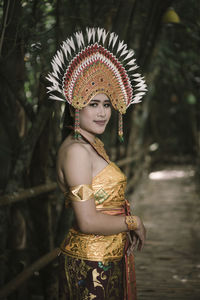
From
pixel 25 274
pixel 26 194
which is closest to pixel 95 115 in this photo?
pixel 26 194

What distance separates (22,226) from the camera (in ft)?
10.8

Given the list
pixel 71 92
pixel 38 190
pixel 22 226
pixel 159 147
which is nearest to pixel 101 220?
pixel 71 92

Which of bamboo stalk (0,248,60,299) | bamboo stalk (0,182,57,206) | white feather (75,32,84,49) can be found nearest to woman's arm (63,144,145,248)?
white feather (75,32,84,49)

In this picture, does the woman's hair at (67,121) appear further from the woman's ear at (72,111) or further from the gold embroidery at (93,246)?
the gold embroidery at (93,246)

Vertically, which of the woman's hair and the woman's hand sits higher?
the woman's hair

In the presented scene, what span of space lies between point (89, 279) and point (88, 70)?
3.02ft

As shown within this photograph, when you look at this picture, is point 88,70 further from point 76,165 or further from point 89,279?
point 89,279

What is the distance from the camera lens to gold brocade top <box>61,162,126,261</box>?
1.75m

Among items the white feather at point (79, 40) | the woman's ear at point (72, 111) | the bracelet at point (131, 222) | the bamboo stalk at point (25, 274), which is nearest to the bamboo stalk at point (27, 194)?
the bamboo stalk at point (25, 274)

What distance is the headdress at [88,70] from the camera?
69.4 inches

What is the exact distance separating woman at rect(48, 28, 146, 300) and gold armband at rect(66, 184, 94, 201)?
0.05ft

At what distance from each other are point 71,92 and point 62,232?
1731 millimetres

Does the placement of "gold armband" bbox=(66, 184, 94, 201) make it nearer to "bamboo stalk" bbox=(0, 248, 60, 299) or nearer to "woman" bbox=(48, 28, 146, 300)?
"woman" bbox=(48, 28, 146, 300)

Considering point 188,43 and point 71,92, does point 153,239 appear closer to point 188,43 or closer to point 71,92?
point 188,43
